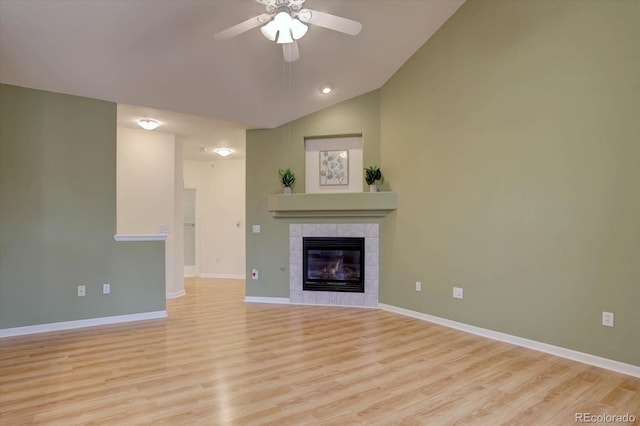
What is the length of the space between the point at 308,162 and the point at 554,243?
11.2ft

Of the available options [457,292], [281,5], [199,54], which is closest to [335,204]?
[457,292]

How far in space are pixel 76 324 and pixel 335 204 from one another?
3.51 metres

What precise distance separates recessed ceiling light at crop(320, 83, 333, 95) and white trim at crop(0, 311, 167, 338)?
3.70m

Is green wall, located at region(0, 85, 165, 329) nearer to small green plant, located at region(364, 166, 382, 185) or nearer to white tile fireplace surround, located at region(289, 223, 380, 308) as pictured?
white tile fireplace surround, located at region(289, 223, 380, 308)

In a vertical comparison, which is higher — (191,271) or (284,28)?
(284,28)

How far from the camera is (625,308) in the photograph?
8.71ft

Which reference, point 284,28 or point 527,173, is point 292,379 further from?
point 527,173

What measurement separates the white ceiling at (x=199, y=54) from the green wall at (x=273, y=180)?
25 centimetres

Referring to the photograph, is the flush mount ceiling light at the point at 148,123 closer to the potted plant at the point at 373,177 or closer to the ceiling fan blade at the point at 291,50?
the ceiling fan blade at the point at 291,50

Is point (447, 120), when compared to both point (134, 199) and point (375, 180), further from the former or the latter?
point (134, 199)

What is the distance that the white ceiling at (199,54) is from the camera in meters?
2.93

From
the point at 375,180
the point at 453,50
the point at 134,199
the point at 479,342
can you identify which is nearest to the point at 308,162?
the point at 375,180

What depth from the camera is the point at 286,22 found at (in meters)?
2.61

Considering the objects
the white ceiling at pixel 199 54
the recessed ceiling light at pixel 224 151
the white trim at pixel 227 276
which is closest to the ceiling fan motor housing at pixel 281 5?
the white ceiling at pixel 199 54
